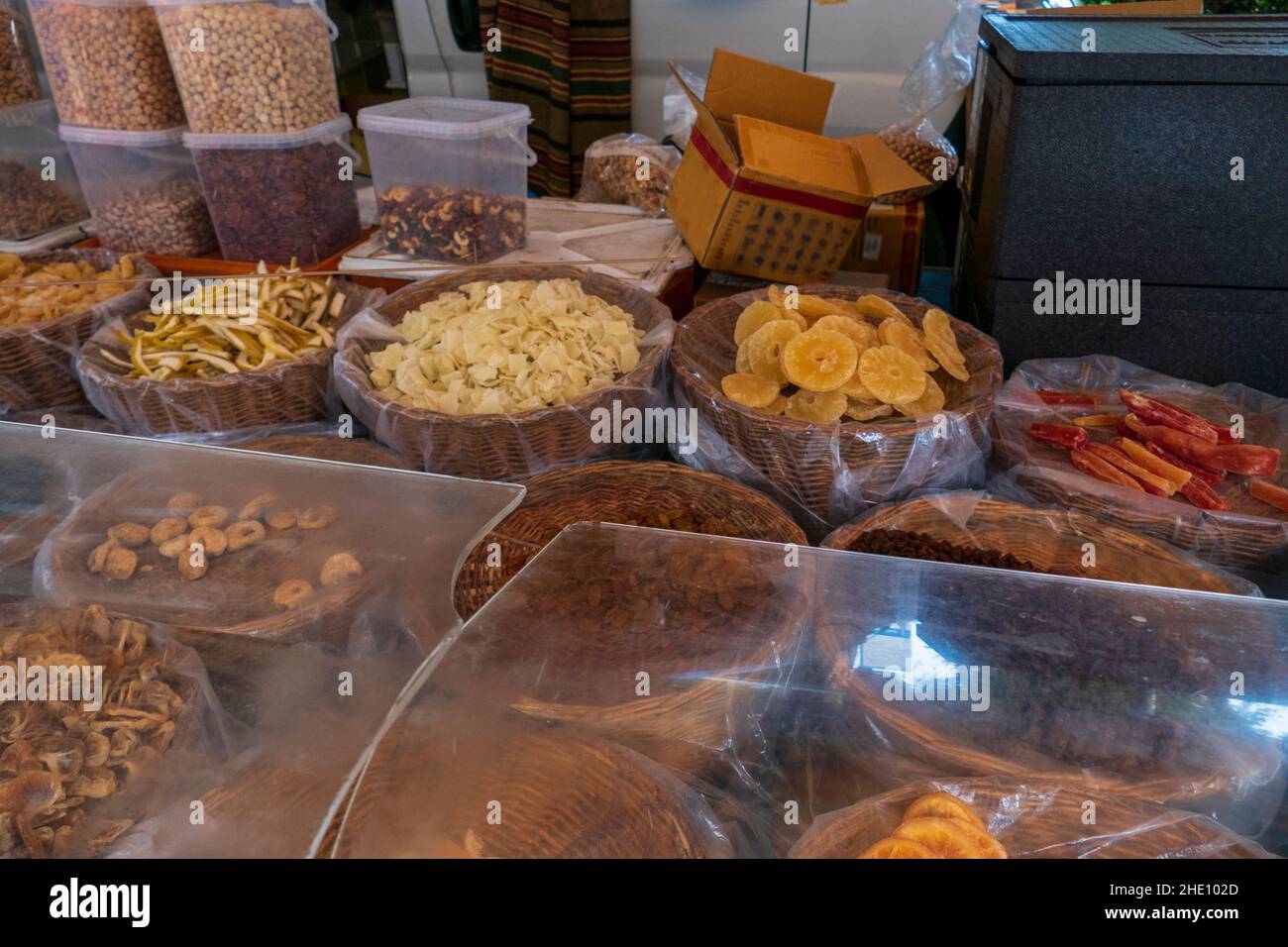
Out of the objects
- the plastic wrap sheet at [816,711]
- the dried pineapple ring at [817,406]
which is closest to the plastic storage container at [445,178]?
the dried pineapple ring at [817,406]

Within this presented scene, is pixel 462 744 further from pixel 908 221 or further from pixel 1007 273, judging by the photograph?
pixel 908 221

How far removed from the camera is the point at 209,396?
150 cm

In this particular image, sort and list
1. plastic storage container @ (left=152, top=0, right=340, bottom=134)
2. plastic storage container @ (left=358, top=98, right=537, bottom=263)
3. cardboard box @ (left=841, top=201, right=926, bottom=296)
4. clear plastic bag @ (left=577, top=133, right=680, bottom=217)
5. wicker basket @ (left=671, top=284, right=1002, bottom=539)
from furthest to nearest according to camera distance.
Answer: clear plastic bag @ (left=577, top=133, right=680, bottom=217) < cardboard box @ (left=841, top=201, right=926, bottom=296) < plastic storage container @ (left=358, top=98, right=537, bottom=263) < plastic storage container @ (left=152, top=0, right=340, bottom=134) < wicker basket @ (left=671, top=284, right=1002, bottom=539)

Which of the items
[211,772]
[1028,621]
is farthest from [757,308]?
[211,772]

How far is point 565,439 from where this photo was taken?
145 centimetres

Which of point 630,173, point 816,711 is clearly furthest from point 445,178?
point 816,711

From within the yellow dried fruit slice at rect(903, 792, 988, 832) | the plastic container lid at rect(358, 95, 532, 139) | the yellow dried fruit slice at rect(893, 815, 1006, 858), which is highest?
the plastic container lid at rect(358, 95, 532, 139)

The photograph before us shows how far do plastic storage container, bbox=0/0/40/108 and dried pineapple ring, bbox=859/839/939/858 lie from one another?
238 cm

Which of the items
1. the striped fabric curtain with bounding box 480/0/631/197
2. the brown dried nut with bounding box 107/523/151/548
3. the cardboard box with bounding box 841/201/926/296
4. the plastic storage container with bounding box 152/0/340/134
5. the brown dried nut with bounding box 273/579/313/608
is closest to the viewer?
the brown dried nut with bounding box 273/579/313/608

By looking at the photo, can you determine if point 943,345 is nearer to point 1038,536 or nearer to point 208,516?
point 1038,536

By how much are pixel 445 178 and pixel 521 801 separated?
157 cm

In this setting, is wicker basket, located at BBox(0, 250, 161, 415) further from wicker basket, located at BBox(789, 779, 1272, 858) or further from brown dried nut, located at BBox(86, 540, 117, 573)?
wicker basket, located at BBox(789, 779, 1272, 858)

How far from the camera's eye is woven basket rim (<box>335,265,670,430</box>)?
1377mm

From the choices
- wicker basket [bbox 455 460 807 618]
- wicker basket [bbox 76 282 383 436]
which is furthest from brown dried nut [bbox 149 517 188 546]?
wicker basket [bbox 76 282 383 436]
